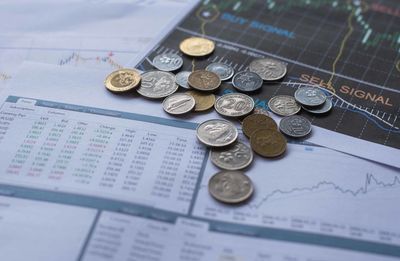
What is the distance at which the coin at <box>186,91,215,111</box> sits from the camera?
61 cm

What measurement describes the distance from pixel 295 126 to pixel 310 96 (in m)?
0.06

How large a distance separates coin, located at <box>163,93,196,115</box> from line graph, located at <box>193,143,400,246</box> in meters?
0.09

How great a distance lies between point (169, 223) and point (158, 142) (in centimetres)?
11

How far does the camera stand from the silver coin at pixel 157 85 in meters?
0.63

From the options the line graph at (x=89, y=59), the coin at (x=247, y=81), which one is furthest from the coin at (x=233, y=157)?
the line graph at (x=89, y=59)

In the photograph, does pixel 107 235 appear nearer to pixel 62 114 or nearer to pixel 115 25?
pixel 62 114

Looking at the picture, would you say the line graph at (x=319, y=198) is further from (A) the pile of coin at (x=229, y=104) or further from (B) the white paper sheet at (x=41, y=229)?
(B) the white paper sheet at (x=41, y=229)

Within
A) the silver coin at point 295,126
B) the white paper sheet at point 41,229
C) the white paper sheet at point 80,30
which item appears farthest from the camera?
the white paper sheet at point 80,30

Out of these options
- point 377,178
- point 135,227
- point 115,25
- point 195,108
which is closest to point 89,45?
point 115,25

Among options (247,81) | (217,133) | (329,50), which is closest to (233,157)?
(217,133)

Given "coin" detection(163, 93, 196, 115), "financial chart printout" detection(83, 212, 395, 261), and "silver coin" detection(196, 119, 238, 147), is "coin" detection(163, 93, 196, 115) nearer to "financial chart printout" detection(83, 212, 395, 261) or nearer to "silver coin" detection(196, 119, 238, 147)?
"silver coin" detection(196, 119, 238, 147)

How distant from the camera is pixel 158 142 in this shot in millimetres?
567

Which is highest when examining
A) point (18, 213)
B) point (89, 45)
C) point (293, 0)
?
point (293, 0)

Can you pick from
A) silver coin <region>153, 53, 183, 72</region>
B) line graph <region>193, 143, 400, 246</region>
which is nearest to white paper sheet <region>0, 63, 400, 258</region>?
line graph <region>193, 143, 400, 246</region>
